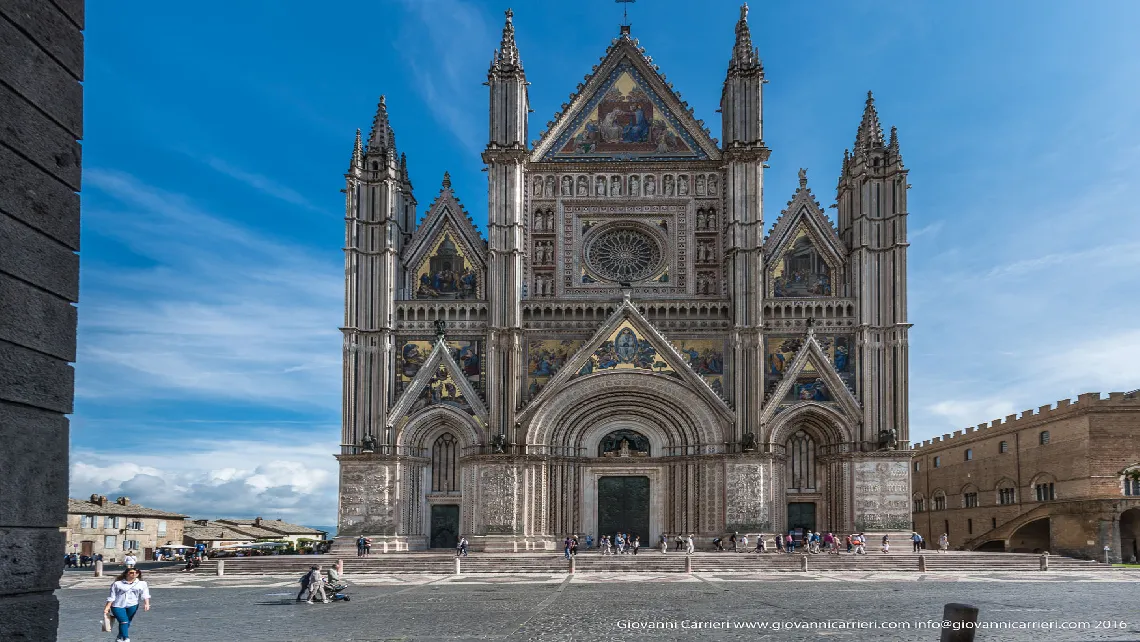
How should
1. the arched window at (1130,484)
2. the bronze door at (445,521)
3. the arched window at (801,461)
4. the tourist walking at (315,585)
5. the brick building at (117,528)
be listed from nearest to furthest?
the tourist walking at (315,585) < the arched window at (801,461) < the bronze door at (445,521) < the arched window at (1130,484) < the brick building at (117,528)

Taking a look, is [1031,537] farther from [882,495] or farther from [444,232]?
[444,232]

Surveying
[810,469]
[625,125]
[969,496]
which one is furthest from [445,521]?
[969,496]

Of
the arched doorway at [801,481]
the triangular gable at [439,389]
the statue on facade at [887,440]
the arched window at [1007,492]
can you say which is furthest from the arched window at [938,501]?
the triangular gable at [439,389]

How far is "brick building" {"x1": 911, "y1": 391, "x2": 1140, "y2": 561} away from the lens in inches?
1716

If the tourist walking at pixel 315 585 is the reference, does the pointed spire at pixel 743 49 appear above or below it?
above

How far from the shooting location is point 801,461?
4259 centimetres

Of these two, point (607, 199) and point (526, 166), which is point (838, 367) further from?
point (526, 166)

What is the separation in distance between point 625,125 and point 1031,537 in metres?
28.7

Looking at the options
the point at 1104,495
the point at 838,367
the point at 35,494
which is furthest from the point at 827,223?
the point at 35,494

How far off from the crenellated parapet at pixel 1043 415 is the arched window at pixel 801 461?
1295 cm

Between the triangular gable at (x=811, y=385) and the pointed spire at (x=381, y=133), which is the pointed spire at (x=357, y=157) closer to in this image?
the pointed spire at (x=381, y=133)

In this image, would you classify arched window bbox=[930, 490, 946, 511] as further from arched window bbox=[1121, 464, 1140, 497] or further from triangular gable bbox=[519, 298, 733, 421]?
triangular gable bbox=[519, 298, 733, 421]

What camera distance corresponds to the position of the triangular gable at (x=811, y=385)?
4084 cm

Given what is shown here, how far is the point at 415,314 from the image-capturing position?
4262cm
